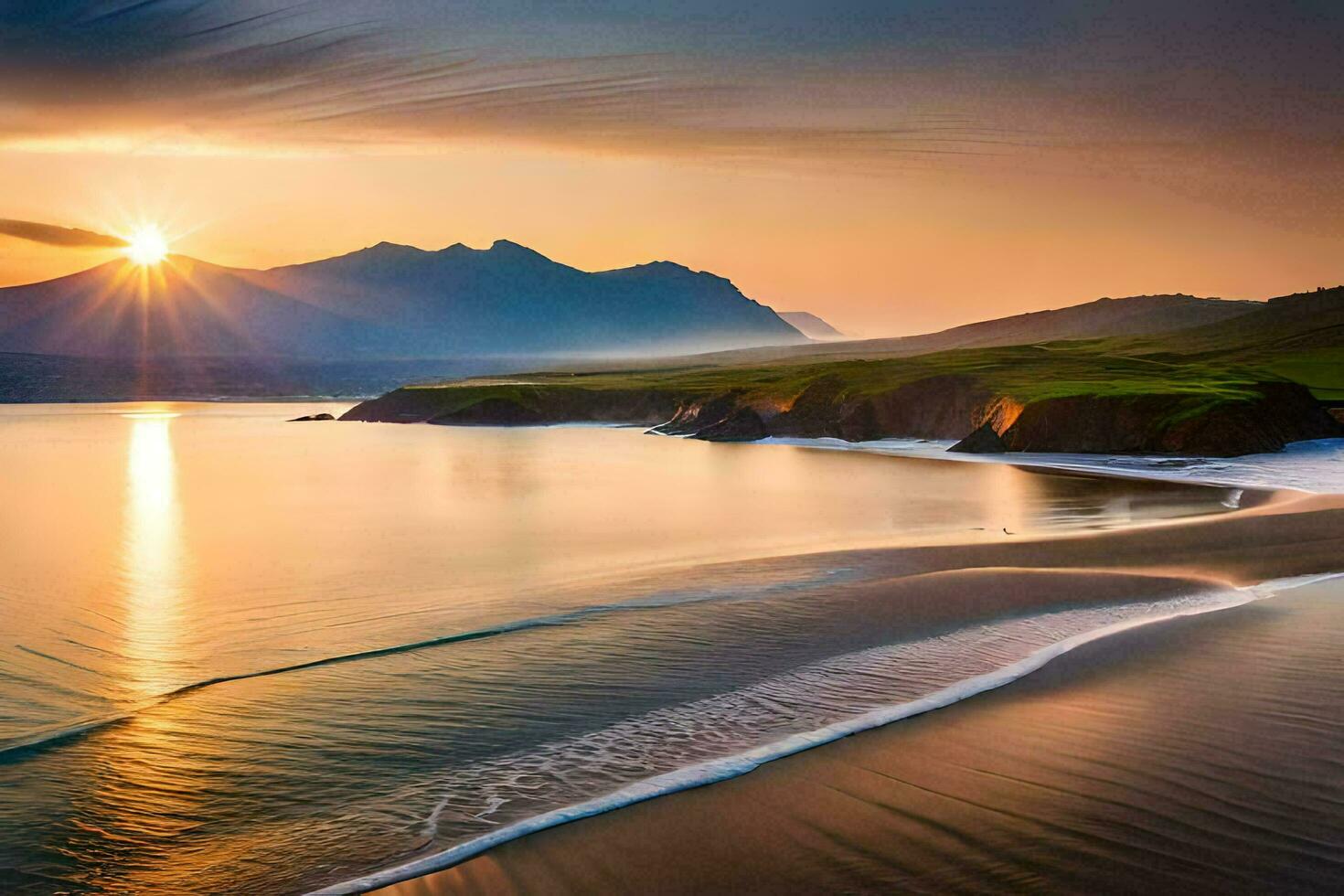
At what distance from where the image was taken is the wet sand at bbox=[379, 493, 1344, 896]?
26.3 ft

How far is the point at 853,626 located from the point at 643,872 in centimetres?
910

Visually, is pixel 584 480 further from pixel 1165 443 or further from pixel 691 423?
pixel 691 423

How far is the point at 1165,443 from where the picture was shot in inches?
2441

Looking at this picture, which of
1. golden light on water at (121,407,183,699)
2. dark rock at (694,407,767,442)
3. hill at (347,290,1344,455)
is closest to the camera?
golden light on water at (121,407,183,699)

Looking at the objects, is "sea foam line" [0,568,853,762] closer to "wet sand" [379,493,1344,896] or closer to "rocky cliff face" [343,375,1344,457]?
"wet sand" [379,493,1344,896]

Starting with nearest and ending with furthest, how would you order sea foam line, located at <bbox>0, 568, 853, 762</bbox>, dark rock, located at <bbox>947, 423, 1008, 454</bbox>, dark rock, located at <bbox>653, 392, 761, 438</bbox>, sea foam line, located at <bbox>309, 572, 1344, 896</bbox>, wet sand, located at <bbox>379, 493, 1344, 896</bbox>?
wet sand, located at <bbox>379, 493, 1344, 896</bbox> → sea foam line, located at <bbox>309, 572, 1344, 896</bbox> → sea foam line, located at <bbox>0, 568, 853, 762</bbox> → dark rock, located at <bbox>947, 423, 1008, 454</bbox> → dark rock, located at <bbox>653, 392, 761, 438</bbox>

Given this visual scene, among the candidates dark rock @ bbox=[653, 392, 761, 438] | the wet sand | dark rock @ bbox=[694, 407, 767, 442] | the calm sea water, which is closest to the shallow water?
the calm sea water

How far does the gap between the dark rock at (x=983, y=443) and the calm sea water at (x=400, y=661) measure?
2952cm

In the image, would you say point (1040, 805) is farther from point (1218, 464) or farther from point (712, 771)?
point (1218, 464)

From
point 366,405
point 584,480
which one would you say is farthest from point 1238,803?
point 366,405

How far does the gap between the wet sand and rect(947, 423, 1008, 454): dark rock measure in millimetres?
53756

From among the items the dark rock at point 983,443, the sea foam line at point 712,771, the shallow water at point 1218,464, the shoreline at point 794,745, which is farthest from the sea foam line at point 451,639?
the dark rock at point 983,443

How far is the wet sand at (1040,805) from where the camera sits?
803 centimetres

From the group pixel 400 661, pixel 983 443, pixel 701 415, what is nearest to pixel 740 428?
pixel 701 415
